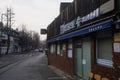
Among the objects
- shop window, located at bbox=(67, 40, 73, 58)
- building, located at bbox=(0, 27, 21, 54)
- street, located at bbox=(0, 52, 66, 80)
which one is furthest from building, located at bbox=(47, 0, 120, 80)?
building, located at bbox=(0, 27, 21, 54)

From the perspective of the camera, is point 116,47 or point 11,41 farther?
point 11,41

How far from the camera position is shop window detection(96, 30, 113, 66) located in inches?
441

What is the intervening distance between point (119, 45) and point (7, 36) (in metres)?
85.2

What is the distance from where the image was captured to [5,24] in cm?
8575

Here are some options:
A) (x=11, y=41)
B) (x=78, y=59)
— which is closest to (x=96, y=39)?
(x=78, y=59)

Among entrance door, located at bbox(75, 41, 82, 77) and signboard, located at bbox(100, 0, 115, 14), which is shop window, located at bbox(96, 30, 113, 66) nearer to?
signboard, located at bbox(100, 0, 115, 14)

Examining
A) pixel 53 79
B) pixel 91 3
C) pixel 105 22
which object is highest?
pixel 91 3

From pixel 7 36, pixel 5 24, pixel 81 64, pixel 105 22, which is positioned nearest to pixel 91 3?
pixel 105 22

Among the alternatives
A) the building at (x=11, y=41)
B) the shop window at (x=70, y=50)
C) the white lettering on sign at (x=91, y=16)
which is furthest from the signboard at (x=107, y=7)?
the building at (x=11, y=41)

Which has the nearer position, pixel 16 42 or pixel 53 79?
pixel 53 79

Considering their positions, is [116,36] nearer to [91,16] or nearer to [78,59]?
[91,16]

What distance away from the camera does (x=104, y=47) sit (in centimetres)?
1180

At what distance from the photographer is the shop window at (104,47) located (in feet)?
36.7

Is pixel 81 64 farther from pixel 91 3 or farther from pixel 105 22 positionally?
pixel 105 22
